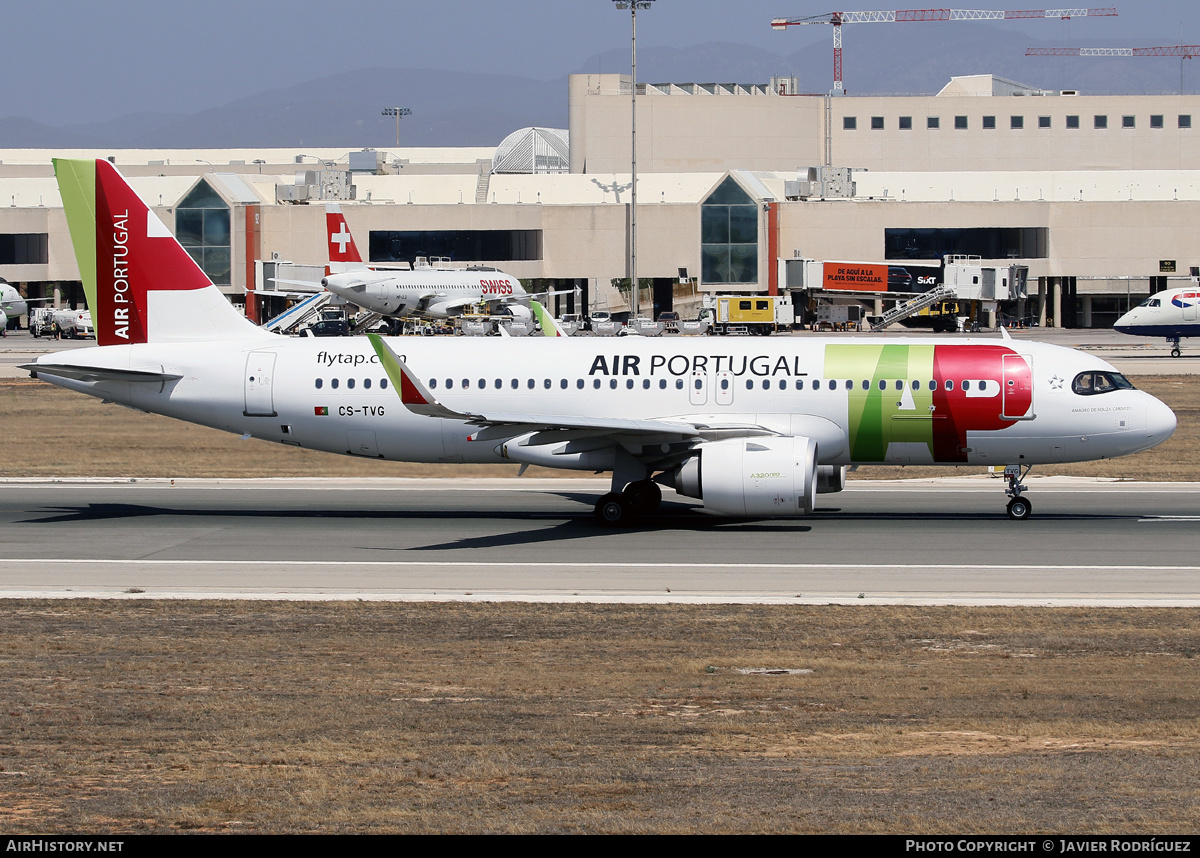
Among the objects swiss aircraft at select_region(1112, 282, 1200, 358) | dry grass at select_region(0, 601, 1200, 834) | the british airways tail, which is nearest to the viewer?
dry grass at select_region(0, 601, 1200, 834)

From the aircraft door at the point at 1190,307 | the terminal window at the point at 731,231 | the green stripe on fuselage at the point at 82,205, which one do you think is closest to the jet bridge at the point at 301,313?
the terminal window at the point at 731,231

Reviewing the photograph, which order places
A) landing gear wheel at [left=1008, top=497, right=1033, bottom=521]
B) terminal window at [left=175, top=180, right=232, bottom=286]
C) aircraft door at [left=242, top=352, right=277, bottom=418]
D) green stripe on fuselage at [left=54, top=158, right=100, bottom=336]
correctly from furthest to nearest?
1. terminal window at [left=175, top=180, right=232, bottom=286]
2. green stripe on fuselage at [left=54, top=158, right=100, bottom=336]
3. aircraft door at [left=242, top=352, right=277, bottom=418]
4. landing gear wheel at [left=1008, top=497, right=1033, bottom=521]

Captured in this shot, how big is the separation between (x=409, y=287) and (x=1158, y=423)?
75472 millimetres

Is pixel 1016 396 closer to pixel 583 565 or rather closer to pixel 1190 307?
pixel 583 565

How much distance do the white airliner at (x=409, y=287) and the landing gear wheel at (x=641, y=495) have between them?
69613 mm

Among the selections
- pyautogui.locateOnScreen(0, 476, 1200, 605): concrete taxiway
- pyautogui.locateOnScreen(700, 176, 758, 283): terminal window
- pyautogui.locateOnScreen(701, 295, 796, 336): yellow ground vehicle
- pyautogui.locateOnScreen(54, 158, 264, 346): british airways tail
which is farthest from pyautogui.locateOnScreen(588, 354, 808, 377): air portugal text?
pyautogui.locateOnScreen(700, 176, 758, 283): terminal window

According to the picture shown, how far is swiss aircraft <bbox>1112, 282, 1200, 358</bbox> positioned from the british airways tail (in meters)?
64.9

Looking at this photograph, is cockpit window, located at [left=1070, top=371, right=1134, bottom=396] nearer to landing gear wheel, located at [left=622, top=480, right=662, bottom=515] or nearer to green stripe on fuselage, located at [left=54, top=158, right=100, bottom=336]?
landing gear wheel, located at [left=622, top=480, right=662, bottom=515]

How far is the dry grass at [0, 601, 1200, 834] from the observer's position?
11711mm

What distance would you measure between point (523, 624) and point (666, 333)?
86039mm

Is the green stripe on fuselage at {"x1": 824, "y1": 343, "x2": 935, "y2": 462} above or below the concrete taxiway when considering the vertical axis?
above

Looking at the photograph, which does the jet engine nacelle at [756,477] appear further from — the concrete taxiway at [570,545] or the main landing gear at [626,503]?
the main landing gear at [626,503]

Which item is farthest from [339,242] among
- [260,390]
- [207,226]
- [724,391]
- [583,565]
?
[583,565]

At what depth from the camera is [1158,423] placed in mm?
30047
